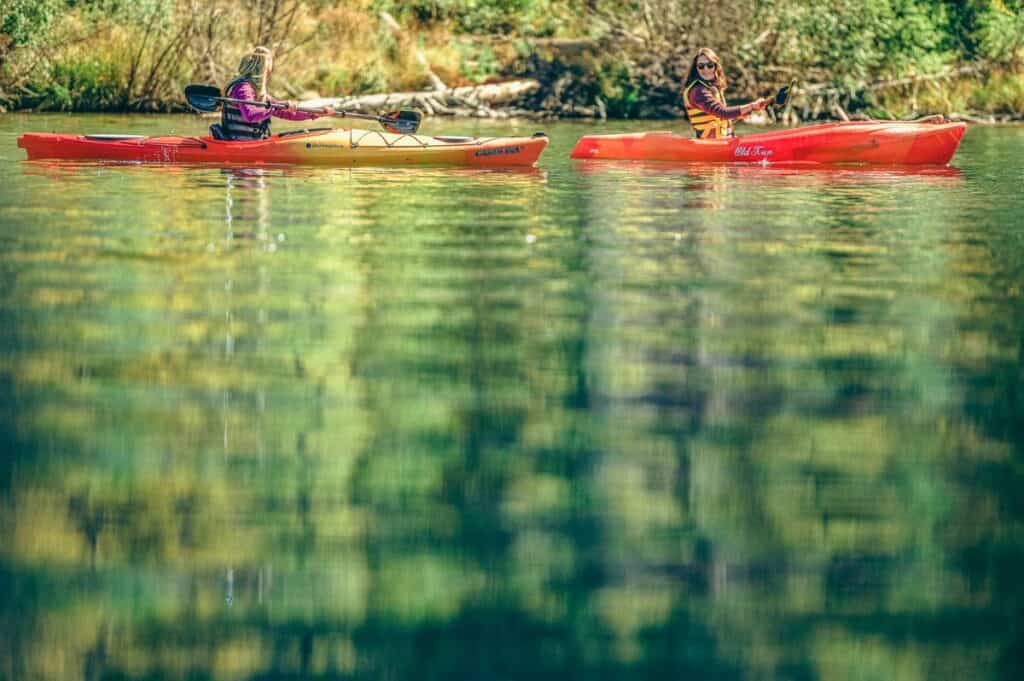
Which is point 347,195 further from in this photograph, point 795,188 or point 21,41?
point 21,41

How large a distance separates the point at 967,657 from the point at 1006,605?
1.23ft

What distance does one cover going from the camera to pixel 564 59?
1069 inches

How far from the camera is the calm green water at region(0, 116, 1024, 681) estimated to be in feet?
12.2

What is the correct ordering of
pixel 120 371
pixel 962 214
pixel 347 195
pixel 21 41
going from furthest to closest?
pixel 21 41
pixel 347 195
pixel 962 214
pixel 120 371

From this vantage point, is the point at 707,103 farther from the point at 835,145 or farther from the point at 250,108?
the point at 250,108

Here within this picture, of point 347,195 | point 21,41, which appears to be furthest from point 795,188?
point 21,41

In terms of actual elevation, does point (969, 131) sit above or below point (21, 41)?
below

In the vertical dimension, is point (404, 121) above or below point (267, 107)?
below

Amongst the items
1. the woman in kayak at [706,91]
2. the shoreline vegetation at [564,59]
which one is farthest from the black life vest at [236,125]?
the shoreline vegetation at [564,59]

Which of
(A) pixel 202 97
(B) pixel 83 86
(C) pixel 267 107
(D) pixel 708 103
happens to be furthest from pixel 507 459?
(B) pixel 83 86

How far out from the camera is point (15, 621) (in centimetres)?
375

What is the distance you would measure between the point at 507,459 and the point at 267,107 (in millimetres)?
10761

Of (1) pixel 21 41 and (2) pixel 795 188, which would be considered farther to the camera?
(1) pixel 21 41

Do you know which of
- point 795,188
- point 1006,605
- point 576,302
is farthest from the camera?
point 795,188
